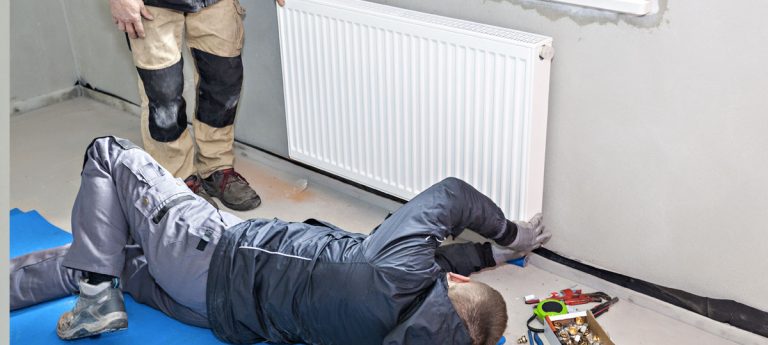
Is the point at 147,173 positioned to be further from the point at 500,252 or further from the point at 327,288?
the point at 500,252

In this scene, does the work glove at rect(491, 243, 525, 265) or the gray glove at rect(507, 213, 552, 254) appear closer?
the gray glove at rect(507, 213, 552, 254)

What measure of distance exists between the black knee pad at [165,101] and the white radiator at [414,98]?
1.26 ft

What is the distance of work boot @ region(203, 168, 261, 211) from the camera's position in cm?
294

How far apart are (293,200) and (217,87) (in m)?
0.51

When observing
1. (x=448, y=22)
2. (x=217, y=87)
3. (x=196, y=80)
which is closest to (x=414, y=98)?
(x=448, y=22)

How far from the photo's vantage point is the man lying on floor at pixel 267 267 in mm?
1747

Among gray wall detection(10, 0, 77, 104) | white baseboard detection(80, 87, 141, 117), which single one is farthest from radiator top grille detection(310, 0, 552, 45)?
gray wall detection(10, 0, 77, 104)

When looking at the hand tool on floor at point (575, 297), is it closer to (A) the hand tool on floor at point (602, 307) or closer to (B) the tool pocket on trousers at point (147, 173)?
(A) the hand tool on floor at point (602, 307)

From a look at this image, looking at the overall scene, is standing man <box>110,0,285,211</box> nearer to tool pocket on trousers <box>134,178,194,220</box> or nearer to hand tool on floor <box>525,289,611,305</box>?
tool pocket on trousers <box>134,178,194,220</box>

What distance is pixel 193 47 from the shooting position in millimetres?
2820

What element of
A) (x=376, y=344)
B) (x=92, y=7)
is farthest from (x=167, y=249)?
(x=92, y=7)

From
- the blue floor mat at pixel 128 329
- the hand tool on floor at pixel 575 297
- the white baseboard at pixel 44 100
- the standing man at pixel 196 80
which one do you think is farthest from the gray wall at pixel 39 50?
the hand tool on floor at pixel 575 297

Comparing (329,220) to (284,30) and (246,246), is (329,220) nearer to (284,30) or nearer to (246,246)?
(284,30)

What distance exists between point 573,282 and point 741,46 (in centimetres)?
90
